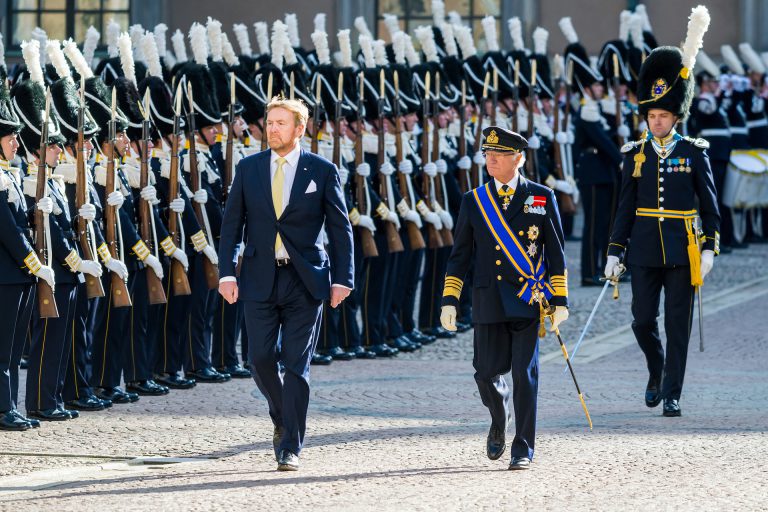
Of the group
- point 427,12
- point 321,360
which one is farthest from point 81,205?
point 427,12

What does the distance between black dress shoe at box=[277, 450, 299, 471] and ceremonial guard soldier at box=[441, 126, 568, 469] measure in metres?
0.87

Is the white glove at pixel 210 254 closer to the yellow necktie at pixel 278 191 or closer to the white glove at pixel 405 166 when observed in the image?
the white glove at pixel 405 166

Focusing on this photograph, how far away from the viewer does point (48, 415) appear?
972 centimetres

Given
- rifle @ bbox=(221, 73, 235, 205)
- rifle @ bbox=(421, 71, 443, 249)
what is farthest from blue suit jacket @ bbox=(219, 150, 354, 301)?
rifle @ bbox=(421, 71, 443, 249)

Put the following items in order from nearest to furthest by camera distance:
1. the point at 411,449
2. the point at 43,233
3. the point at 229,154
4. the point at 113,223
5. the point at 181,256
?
the point at 411,449 < the point at 43,233 < the point at 113,223 < the point at 181,256 < the point at 229,154

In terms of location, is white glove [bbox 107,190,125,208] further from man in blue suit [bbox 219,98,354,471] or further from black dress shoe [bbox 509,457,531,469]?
black dress shoe [bbox 509,457,531,469]

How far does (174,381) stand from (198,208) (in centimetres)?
105

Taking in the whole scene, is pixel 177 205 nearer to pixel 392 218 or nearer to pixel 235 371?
pixel 235 371

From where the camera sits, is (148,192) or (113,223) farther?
(148,192)

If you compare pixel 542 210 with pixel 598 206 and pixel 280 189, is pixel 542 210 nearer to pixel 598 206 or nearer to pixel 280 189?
pixel 280 189

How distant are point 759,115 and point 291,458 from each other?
1288 centimetres

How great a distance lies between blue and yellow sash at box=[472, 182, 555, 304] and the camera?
8.25 meters

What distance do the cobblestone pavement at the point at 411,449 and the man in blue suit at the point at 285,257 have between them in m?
0.39

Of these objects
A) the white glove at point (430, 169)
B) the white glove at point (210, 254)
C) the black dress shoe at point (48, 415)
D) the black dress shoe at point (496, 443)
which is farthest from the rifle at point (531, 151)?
the black dress shoe at point (496, 443)
